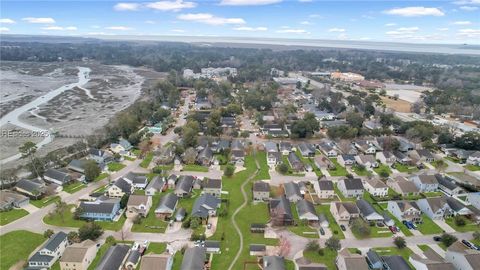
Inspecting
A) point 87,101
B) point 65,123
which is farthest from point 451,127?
point 87,101

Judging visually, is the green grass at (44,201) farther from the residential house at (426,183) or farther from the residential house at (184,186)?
the residential house at (426,183)

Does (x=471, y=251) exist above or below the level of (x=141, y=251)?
above

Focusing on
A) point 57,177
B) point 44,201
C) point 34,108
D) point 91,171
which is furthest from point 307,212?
point 34,108

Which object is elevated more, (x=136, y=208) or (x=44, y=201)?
(x=136, y=208)

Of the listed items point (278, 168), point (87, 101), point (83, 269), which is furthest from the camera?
point (87, 101)

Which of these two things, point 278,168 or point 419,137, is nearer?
point 278,168

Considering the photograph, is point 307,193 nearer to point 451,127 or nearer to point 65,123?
point 451,127

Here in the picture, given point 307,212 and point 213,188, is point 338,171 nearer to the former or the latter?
point 307,212
